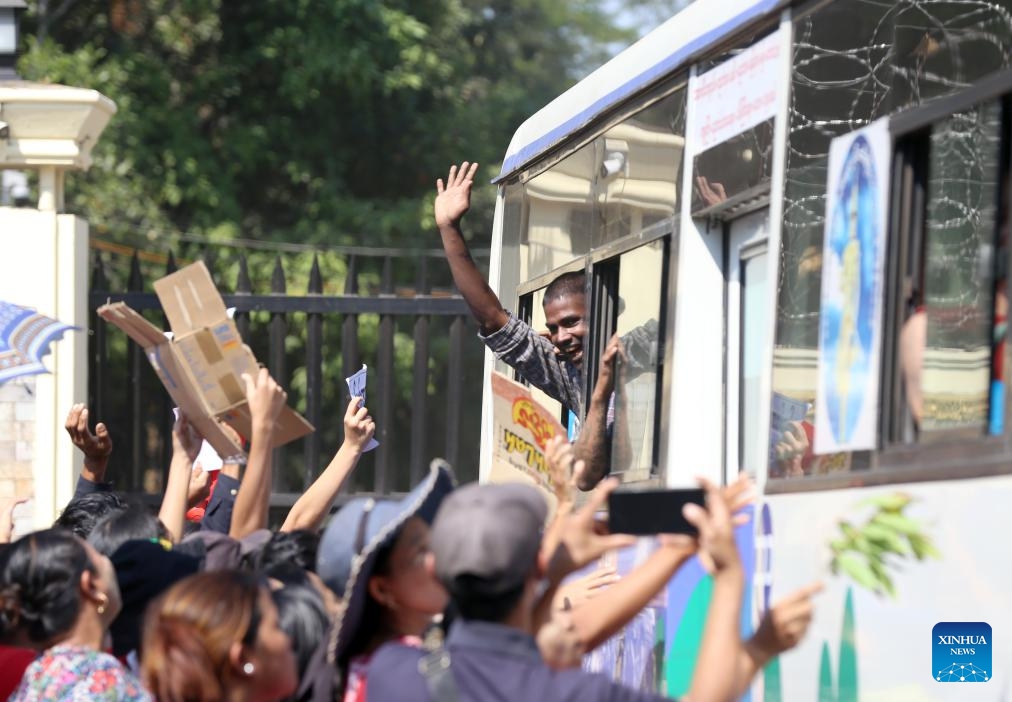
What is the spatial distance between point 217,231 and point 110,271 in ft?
3.56

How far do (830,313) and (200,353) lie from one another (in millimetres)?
1952

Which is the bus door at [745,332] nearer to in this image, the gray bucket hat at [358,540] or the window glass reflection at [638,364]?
the window glass reflection at [638,364]

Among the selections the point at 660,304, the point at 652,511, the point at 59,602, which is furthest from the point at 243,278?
the point at 652,511

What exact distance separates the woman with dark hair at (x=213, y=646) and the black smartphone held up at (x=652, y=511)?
698 millimetres

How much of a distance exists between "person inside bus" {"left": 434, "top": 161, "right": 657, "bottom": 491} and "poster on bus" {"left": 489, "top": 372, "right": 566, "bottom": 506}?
3.30 feet

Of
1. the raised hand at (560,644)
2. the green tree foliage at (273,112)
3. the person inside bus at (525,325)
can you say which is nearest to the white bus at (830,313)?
the person inside bus at (525,325)

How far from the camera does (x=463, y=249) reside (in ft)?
19.2

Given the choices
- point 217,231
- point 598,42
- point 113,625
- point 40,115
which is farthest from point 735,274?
point 598,42

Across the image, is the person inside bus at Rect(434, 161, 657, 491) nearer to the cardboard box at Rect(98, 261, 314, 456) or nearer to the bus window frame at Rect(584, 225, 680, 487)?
the bus window frame at Rect(584, 225, 680, 487)

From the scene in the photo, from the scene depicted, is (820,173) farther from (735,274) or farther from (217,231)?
(217,231)

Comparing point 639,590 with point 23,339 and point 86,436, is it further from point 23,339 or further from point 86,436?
point 23,339

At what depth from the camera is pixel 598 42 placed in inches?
1340

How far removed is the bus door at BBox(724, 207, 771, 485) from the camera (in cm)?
432

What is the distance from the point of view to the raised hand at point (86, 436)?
5508mm
